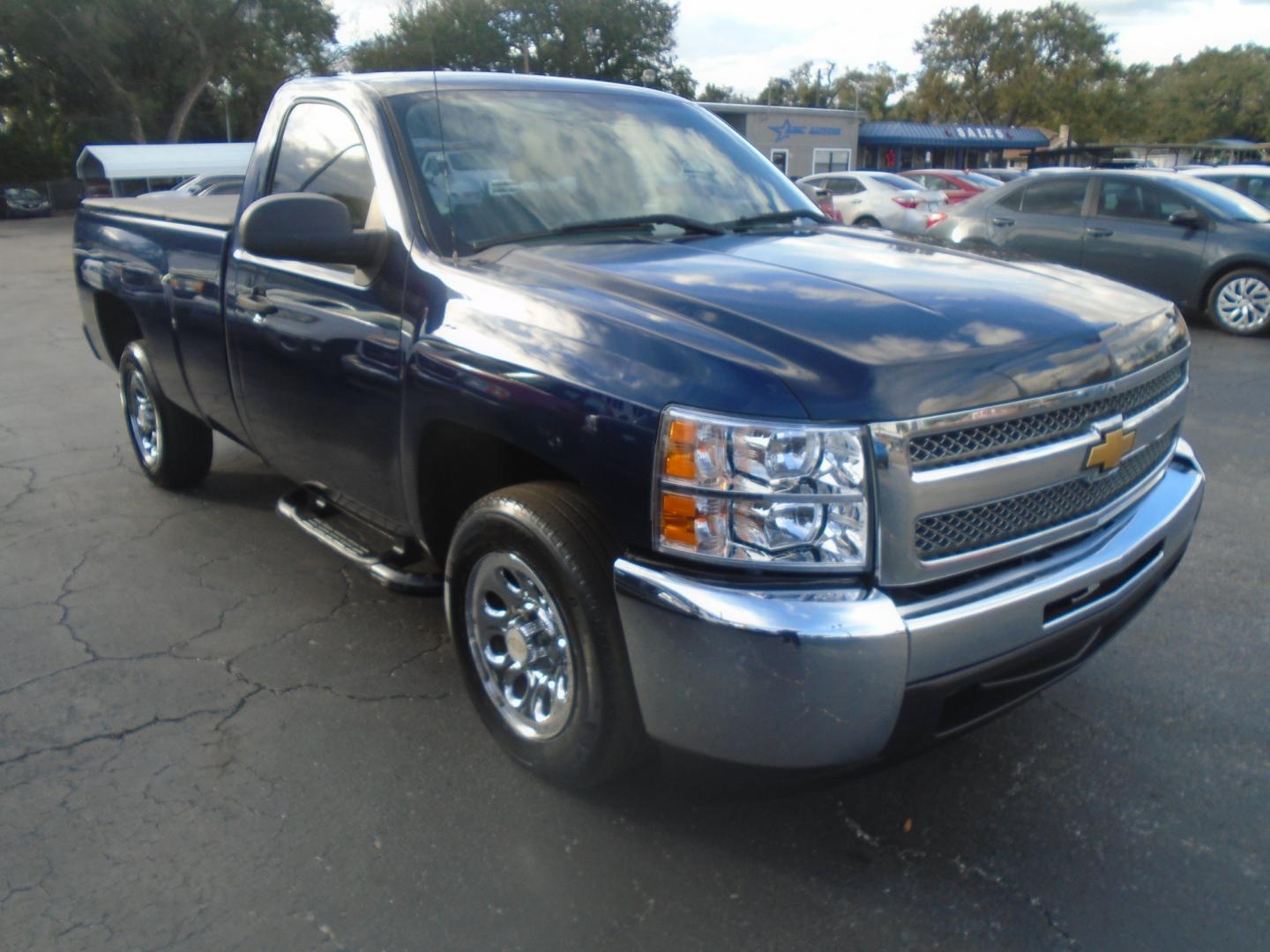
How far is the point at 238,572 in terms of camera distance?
4.57 metres

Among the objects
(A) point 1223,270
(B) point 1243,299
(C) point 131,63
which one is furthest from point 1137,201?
(C) point 131,63

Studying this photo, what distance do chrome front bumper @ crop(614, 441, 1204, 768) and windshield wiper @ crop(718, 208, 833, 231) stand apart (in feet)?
5.42

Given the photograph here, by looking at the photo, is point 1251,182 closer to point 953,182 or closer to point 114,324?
point 953,182

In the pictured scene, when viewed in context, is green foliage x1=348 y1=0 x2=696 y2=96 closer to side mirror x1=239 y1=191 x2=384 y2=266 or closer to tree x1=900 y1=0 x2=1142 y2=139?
tree x1=900 y1=0 x2=1142 y2=139

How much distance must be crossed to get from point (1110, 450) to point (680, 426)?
1140mm

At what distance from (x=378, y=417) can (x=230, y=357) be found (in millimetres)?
1169

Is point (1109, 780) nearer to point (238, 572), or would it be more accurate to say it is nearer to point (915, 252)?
point (915, 252)

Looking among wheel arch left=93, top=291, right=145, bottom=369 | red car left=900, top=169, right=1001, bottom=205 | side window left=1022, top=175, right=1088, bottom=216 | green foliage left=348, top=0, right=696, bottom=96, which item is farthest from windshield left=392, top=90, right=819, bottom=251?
green foliage left=348, top=0, right=696, bottom=96

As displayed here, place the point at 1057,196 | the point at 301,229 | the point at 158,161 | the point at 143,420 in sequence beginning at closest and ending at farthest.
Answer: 1. the point at 301,229
2. the point at 143,420
3. the point at 1057,196
4. the point at 158,161

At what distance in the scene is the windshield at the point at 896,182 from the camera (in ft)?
69.8

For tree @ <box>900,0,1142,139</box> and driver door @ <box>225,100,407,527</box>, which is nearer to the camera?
driver door @ <box>225,100,407,527</box>

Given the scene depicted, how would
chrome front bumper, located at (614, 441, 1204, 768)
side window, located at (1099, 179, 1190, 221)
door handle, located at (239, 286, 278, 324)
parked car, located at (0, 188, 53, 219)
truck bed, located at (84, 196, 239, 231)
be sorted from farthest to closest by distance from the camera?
parked car, located at (0, 188, 53, 219)
side window, located at (1099, 179, 1190, 221)
truck bed, located at (84, 196, 239, 231)
door handle, located at (239, 286, 278, 324)
chrome front bumper, located at (614, 441, 1204, 768)

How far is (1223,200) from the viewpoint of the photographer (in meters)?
10.5

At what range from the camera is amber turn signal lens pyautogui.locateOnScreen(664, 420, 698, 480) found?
2297mm
